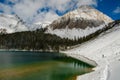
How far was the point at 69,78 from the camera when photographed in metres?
49.3

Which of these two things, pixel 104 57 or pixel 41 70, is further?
pixel 104 57

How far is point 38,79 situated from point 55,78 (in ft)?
15.4

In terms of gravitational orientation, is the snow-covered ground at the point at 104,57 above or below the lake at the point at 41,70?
above

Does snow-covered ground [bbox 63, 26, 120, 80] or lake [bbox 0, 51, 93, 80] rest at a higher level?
snow-covered ground [bbox 63, 26, 120, 80]

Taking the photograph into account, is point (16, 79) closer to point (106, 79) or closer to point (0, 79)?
point (0, 79)

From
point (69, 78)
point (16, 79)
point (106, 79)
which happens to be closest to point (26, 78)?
point (16, 79)

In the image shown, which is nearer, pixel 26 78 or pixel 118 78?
pixel 118 78

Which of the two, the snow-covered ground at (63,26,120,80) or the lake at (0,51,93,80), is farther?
the lake at (0,51,93,80)

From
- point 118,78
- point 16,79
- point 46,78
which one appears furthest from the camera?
point 46,78

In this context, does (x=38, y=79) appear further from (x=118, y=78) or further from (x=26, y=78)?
(x=118, y=78)

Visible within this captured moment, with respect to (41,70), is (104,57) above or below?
above

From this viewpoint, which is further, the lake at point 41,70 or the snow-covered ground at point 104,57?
the lake at point 41,70

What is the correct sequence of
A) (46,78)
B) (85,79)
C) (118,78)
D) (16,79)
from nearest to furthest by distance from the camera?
(118,78)
(85,79)
(16,79)
(46,78)

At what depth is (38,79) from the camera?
Result: 4825 cm
